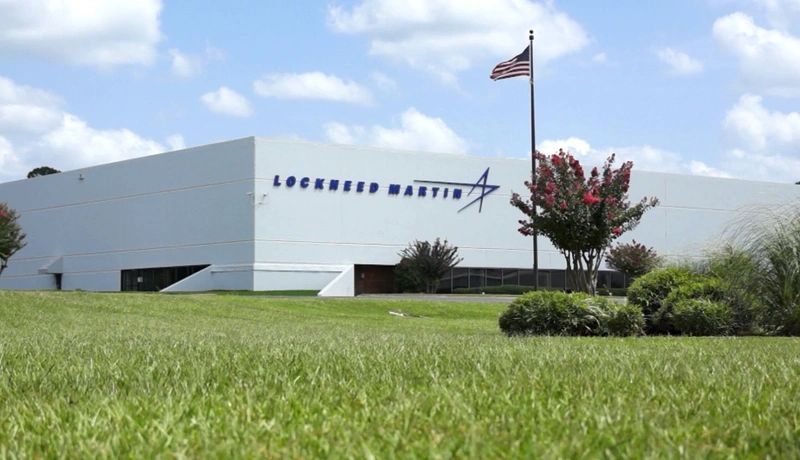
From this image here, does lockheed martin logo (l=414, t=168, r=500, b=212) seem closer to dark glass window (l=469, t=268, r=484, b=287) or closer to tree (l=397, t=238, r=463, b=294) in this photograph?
dark glass window (l=469, t=268, r=484, b=287)

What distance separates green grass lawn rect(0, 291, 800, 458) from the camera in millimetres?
4637

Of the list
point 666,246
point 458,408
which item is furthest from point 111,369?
point 666,246

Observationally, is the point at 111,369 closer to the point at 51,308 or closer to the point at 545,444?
the point at 545,444

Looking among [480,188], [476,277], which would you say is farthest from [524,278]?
[480,188]

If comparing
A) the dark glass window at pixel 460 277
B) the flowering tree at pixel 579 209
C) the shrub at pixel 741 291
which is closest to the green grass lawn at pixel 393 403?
the shrub at pixel 741 291

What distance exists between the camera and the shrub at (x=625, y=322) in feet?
61.5

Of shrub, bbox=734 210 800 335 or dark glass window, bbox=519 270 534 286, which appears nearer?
shrub, bbox=734 210 800 335

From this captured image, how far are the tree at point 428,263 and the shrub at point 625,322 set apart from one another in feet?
129

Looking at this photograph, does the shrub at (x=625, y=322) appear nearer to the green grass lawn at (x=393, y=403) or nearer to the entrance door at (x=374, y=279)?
the green grass lawn at (x=393, y=403)

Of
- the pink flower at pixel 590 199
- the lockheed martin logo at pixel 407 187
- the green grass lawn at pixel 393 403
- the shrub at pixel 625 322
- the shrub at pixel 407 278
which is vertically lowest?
the green grass lawn at pixel 393 403

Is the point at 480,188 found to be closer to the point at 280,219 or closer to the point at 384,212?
the point at 384,212

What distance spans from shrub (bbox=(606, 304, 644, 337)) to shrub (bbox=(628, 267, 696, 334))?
1012 mm

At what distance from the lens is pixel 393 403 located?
5863 millimetres

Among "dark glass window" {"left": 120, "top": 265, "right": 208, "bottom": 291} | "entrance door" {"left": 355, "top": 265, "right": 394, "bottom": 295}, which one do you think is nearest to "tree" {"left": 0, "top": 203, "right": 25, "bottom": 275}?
"dark glass window" {"left": 120, "top": 265, "right": 208, "bottom": 291}
